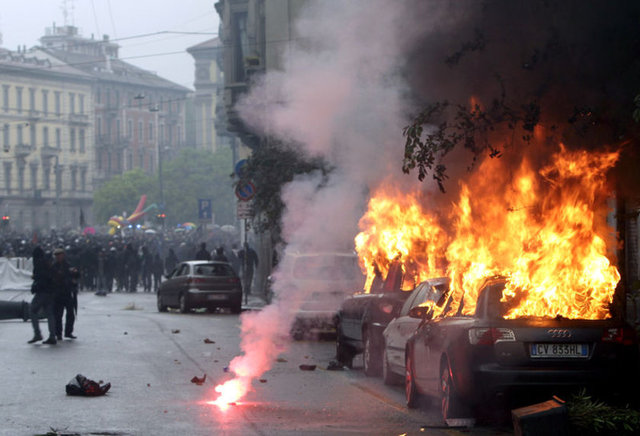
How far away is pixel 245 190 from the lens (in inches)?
1157

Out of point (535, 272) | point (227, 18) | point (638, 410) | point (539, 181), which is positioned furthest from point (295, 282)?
point (227, 18)

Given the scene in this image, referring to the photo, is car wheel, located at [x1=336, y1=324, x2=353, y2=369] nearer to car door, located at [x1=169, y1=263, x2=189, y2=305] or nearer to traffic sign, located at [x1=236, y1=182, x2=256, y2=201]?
traffic sign, located at [x1=236, y1=182, x2=256, y2=201]

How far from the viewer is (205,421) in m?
10.6

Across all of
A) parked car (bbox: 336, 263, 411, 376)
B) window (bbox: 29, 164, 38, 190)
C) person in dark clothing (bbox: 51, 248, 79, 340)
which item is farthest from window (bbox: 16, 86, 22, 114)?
parked car (bbox: 336, 263, 411, 376)

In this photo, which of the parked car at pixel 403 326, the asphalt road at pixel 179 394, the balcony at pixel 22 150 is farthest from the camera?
the balcony at pixel 22 150

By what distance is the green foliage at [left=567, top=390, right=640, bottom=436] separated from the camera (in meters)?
9.05

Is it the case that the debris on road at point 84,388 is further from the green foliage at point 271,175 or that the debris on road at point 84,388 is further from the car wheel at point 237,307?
the car wheel at point 237,307

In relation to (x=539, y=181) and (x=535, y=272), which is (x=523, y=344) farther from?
(x=539, y=181)

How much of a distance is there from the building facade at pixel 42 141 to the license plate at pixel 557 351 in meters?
97.7

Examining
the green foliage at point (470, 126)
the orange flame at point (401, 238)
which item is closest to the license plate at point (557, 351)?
the green foliage at point (470, 126)

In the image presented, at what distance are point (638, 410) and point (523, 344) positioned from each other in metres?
1.06

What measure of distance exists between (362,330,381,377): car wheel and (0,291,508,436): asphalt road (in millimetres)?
221

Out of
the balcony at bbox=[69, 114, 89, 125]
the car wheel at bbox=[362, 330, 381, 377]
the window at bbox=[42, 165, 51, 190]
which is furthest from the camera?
the balcony at bbox=[69, 114, 89, 125]

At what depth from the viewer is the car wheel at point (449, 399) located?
1005 centimetres
